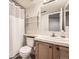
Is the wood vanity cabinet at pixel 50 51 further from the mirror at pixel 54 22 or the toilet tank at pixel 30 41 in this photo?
the toilet tank at pixel 30 41

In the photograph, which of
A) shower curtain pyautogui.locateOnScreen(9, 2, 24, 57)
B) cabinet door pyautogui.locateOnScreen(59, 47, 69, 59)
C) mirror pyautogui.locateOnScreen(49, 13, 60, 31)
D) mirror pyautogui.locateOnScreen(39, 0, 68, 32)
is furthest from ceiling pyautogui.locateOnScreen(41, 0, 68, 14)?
cabinet door pyautogui.locateOnScreen(59, 47, 69, 59)

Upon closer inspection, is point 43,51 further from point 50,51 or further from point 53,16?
point 53,16

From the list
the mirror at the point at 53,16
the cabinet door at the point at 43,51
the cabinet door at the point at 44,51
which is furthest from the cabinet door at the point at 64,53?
the mirror at the point at 53,16

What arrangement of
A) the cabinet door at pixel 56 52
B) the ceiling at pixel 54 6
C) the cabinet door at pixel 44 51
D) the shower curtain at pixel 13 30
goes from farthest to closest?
the ceiling at pixel 54 6
the shower curtain at pixel 13 30
the cabinet door at pixel 44 51
the cabinet door at pixel 56 52

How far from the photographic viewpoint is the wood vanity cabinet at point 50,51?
153 cm

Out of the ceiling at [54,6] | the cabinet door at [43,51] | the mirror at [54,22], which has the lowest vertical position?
the cabinet door at [43,51]

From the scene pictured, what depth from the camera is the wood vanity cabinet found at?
1.53 meters

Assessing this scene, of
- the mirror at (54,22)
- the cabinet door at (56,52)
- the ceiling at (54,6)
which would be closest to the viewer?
the cabinet door at (56,52)
